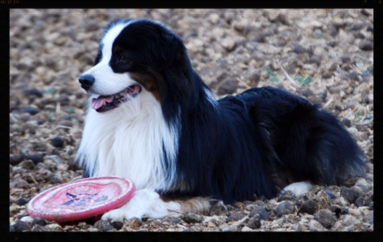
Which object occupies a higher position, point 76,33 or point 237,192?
point 76,33

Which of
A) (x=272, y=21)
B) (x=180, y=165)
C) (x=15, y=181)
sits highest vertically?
(x=272, y=21)

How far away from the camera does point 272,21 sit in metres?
11.4

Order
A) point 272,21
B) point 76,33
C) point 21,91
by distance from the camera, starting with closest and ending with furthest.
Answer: point 21,91
point 272,21
point 76,33

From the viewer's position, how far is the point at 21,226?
5.02 meters

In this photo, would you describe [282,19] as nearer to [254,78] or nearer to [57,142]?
[254,78]

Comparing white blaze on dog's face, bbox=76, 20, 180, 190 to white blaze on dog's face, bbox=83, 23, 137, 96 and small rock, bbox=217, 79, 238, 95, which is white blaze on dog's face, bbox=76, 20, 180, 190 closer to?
white blaze on dog's face, bbox=83, 23, 137, 96

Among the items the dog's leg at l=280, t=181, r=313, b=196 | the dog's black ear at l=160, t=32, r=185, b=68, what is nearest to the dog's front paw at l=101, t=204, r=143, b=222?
the dog's black ear at l=160, t=32, r=185, b=68

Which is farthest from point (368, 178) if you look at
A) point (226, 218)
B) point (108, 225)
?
point (108, 225)

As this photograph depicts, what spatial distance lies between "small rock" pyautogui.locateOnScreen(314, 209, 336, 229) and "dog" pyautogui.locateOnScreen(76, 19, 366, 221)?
996 mm

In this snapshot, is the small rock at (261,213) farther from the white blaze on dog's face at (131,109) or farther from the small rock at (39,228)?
the small rock at (39,228)

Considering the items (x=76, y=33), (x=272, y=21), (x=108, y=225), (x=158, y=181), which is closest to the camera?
(x=108, y=225)

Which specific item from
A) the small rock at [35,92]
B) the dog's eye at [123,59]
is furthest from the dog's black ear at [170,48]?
the small rock at [35,92]
